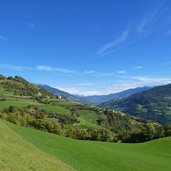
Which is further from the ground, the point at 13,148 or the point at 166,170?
the point at 13,148

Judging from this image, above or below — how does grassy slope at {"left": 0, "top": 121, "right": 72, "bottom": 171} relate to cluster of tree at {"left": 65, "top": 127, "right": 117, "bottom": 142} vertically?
above

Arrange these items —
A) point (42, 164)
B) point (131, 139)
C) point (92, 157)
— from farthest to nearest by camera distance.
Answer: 1. point (131, 139)
2. point (92, 157)
3. point (42, 164)

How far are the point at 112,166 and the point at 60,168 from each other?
12.0 m

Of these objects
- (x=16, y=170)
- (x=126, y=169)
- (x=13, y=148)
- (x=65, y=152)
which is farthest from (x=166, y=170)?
(x=16, y=170)

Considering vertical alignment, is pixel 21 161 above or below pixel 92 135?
above

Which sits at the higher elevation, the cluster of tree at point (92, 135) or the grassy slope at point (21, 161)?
the grassy slope at point (21, 161)

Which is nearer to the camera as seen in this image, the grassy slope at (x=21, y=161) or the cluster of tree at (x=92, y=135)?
the grassy slope at (x=21, y=161)

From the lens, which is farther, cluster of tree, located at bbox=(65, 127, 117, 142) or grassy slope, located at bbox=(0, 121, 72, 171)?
cluster of tree, located at bbox=(65, 127, 117, 142)

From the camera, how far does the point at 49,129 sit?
152250mm

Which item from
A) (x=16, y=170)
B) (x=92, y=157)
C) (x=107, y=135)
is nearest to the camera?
(x=16, y=170)

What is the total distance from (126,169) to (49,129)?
11153 cm

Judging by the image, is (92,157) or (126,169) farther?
(92,157)

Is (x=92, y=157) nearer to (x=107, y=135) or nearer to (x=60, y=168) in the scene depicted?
(x=60, y=168)

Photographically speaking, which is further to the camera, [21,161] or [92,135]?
[92,135]
